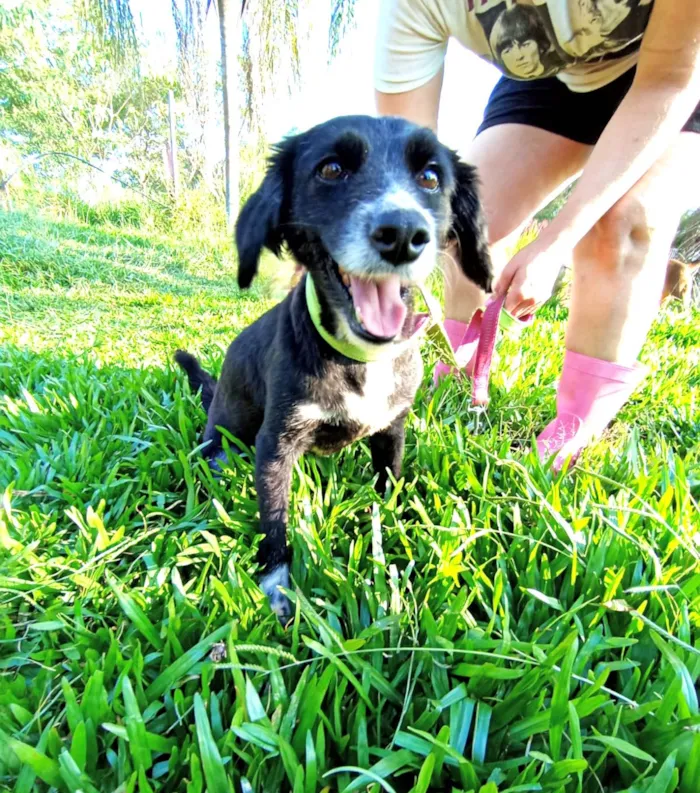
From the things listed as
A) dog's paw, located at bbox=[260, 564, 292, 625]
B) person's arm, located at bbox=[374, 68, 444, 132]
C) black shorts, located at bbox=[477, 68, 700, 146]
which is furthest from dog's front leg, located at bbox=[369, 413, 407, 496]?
black shorts, located at bbox=[477, 68, 700, 146]

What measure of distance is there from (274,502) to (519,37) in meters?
2.02

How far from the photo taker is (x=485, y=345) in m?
2.02

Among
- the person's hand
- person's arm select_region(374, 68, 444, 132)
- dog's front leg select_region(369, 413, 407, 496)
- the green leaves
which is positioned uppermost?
person's arm select_region(374, 68, 444, 132)

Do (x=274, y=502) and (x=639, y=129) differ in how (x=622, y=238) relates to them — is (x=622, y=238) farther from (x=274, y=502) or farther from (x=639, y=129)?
(x=274, y=502)

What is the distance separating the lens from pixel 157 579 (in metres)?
1.37

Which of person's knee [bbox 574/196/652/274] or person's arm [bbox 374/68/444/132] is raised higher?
person's arm [bbox 374/68/444/132]

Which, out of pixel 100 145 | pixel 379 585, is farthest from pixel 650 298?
pixel 100 145

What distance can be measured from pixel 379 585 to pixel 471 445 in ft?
2.89

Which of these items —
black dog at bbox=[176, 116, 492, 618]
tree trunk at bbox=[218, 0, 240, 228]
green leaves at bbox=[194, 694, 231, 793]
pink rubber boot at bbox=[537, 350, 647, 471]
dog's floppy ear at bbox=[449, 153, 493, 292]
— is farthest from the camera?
tree trunk at bbox=[218, 0, 240, 228]

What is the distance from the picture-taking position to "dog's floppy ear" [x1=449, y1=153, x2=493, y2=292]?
182 cm

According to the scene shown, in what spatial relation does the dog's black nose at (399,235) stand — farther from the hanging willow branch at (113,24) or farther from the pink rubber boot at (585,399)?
the hanging willow branch at (113,24)

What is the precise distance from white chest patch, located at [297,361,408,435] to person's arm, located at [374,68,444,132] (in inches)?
49.8

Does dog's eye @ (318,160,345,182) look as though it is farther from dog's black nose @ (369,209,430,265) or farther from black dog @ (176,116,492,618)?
dog's black nose @ (369,209,430,265)

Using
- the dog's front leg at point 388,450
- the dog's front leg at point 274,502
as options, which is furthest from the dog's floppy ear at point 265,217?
the dog's front leg at point 388,450
